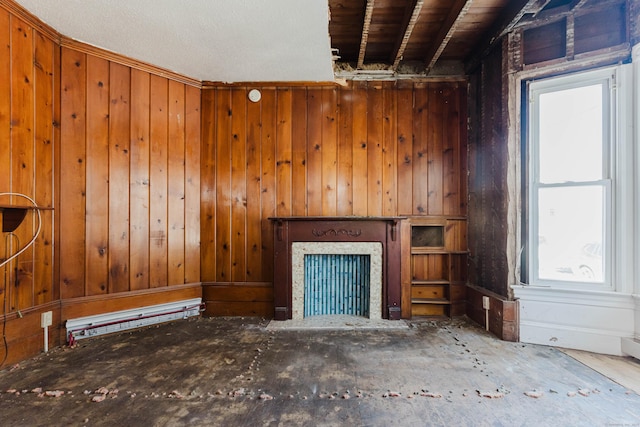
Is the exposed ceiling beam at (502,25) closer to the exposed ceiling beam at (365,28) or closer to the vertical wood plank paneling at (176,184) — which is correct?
the exposed ceiling beam at (365,28)

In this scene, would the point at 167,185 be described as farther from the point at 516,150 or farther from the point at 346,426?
the point at 516,150

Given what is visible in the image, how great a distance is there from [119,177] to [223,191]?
101 centimetres

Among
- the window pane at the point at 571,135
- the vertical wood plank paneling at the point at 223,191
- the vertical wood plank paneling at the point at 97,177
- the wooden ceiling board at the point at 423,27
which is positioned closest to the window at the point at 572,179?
the window pane at the point at 571,135

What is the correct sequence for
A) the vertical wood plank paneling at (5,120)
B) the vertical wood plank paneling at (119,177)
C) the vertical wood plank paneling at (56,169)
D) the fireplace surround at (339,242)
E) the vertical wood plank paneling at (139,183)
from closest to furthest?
the vertical wood plank paneling at (5,120) → the vertical wood plank paneling at (56,169) → the vertical wood plank paneling at (119,177) → the vertical wood plank paneling at (139,183) → the fireplace surround at (339,242)

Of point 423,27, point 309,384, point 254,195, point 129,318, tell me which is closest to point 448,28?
point 423,27

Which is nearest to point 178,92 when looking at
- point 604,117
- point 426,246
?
point 426,246

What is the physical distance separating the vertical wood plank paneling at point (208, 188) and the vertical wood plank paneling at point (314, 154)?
109 centimetres

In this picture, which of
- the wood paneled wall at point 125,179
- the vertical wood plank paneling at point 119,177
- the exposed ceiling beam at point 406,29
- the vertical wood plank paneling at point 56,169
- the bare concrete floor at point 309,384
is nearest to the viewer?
the bare concrete floor at point 309,384

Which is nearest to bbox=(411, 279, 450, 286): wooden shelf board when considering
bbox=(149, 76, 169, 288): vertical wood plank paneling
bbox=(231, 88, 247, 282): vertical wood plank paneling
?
bbox=(231, 88, 247, 282): vertical wood plank paneling

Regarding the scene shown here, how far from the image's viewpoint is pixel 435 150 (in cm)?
352

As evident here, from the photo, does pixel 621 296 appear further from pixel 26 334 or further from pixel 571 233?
pixel 26 334

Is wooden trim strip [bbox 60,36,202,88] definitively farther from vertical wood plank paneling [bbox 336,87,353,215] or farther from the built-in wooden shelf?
the built-in wooden shelf

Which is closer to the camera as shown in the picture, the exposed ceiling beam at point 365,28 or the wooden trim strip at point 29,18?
the wooden trim strip at point 29,18

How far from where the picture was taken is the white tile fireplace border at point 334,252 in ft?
10.9
